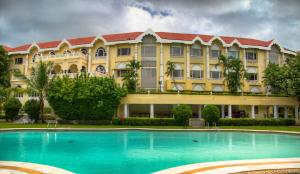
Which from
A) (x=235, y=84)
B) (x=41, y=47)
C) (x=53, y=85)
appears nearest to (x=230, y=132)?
(x=235, y=84)

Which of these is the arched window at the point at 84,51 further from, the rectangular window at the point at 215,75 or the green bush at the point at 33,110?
the rectangular window at the point at 215,75

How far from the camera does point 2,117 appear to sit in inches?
1622

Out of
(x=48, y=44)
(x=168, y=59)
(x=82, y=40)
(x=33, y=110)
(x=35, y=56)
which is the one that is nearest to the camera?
(x=33, y=110)

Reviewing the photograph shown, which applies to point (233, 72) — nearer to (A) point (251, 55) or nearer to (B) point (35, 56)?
(A) point (251, 55)

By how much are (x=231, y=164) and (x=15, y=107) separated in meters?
35.4

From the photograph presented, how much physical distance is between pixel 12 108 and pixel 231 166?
117ft

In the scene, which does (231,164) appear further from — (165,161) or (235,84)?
(235,84)

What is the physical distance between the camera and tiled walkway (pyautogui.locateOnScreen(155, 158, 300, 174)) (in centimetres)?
927

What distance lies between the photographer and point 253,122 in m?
36.5

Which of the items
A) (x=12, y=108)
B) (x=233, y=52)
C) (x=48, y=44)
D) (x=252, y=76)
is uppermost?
(x=48, y=44)

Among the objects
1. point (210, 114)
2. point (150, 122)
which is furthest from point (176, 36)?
point (210, 114)

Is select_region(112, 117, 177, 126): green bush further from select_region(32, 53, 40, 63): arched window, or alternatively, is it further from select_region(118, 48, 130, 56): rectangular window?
select_region(32, 53, 40, 63): arched window

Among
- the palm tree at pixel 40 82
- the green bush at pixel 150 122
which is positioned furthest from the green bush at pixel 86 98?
the green bush at pixel 150 122

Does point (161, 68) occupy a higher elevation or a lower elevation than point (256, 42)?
lower
